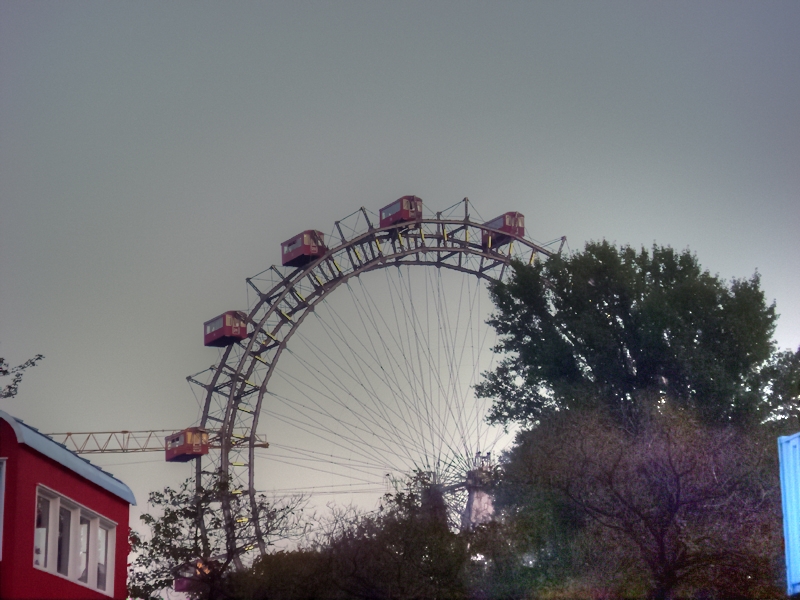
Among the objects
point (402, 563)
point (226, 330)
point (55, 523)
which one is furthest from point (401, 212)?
point (55, 523)

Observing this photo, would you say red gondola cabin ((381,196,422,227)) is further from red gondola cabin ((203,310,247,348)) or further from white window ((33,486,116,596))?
white window ((33,486,116,596))

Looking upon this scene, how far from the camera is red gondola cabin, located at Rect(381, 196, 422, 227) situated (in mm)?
41062

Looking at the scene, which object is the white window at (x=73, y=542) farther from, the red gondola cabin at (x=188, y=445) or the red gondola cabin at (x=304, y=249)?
the red gondola cabin at (x=304, y=249)

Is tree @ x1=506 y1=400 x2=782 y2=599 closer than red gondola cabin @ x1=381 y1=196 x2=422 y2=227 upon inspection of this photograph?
Yes

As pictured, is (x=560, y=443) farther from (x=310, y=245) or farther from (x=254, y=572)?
(x=310, y=245)

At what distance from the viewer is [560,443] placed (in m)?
32.3

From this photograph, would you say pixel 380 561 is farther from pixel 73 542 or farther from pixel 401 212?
pixel 401 212

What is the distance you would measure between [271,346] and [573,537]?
43.9 feet

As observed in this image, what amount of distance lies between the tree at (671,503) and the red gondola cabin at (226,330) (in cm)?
1238

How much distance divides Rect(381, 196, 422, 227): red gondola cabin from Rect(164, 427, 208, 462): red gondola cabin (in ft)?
34.7

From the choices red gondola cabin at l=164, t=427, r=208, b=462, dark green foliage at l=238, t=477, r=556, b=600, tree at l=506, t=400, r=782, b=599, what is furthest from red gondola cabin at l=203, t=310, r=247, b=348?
tree at l=506, t=400, r=782, b=599

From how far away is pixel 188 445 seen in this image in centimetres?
3694

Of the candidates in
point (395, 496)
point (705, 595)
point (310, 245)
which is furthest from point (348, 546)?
point (310, 245)

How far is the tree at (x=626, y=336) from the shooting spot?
115ft
